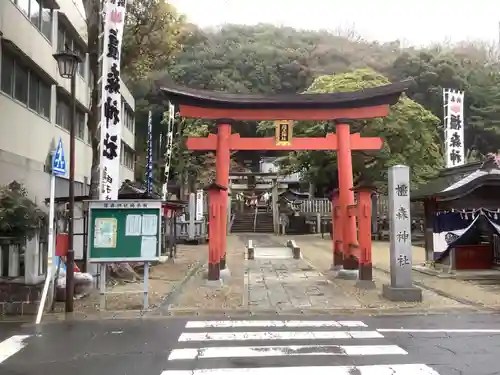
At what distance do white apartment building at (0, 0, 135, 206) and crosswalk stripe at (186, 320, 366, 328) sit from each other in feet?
21.0

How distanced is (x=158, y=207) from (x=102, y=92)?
4.51 m

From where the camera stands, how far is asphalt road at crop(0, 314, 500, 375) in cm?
654

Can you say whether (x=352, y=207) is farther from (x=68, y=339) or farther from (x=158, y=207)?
(x=68, y=339)

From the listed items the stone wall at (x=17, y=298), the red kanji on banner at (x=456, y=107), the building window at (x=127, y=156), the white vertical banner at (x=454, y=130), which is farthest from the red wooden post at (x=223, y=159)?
the building window at (x=127, y=156)

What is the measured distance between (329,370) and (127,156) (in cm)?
3823

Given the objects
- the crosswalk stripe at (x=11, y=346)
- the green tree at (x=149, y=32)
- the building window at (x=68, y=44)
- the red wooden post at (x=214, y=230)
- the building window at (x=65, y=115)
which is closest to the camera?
the crosswalk stripe at (x=11, y=346)

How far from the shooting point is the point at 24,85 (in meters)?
19.5

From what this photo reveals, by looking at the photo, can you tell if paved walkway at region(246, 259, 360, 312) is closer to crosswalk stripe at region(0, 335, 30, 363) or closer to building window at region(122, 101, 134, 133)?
crosswalk stripe at region(0, 335, 30, 363)

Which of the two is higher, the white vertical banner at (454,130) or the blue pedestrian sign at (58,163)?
the white vertical banner at (454,130)

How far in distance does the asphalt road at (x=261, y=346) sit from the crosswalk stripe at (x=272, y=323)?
19 millimetres

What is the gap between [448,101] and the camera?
28.8 m

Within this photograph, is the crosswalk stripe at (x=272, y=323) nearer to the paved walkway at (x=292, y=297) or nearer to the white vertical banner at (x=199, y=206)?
the paved walkway at (x=292, y=297)

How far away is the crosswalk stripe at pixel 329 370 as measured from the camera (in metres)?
6.30

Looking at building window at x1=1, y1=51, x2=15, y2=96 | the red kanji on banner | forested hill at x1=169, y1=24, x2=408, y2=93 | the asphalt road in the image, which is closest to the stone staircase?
forested hill at x1=169, y1=24, x2=408, y2=93
